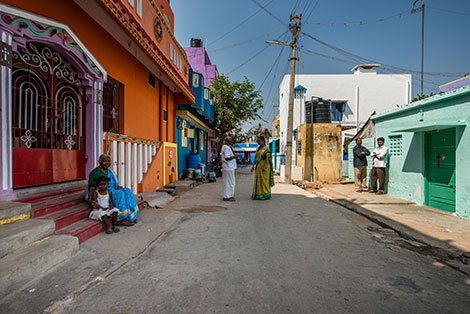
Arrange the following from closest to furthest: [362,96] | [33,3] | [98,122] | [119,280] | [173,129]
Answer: [119,280], [33,3], [98,122], [173,129], [362,96]

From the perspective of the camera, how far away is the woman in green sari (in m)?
7.42

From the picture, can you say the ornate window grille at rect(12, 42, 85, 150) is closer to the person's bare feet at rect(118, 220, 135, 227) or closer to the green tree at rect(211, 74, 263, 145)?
the person's bare feet at rect(118, 220, 135, 227)

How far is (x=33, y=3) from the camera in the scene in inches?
146

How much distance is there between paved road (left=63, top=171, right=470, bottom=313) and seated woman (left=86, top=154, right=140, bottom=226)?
31.0 inches

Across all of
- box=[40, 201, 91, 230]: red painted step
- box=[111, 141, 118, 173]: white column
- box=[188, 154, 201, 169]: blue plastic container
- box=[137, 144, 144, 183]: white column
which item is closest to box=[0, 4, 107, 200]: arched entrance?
box=[111, 141, 118, 173]: white column

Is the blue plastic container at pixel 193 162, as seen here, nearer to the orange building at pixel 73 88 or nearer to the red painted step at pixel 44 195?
the orange building at pixel 73 88

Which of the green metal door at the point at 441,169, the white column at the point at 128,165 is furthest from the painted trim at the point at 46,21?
the green metal door at the point at 441,169

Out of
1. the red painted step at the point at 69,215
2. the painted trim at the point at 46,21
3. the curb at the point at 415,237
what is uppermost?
the painted trim at the point at 46,21

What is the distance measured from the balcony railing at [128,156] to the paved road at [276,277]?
2151 millimetres

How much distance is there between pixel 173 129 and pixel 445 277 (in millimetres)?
8765

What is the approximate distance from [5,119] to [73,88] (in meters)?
1.69

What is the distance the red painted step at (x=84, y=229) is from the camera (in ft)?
11.0

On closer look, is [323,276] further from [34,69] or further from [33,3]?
[33,3]

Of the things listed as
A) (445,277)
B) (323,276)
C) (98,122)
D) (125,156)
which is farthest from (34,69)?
(445,277)
